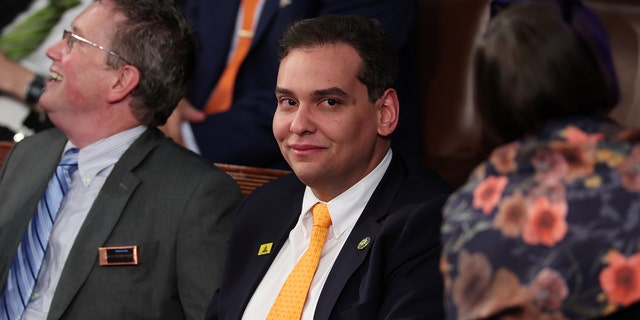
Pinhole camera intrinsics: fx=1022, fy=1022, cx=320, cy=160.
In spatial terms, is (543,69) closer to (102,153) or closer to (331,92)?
(331,92)

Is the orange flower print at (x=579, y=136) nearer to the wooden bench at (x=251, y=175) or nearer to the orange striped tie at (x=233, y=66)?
the wooden bench at (x=251, y=175)

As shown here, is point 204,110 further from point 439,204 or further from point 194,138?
point 439,204

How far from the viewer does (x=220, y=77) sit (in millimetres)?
3297

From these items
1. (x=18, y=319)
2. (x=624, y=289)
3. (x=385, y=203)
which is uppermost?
(x=624, y=289)

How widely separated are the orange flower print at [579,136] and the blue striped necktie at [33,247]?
5.19 ft

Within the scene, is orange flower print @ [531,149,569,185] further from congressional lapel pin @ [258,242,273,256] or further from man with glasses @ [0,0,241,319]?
man with glasses @ [0,0,241,319]

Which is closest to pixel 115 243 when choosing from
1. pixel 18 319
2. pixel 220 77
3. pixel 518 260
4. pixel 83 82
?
pixel 18 319

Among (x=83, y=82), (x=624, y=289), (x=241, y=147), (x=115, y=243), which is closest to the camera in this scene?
(x=624, y=289)

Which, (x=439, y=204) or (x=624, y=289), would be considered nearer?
(x=624, y=289)

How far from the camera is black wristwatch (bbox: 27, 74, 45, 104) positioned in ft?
11.3

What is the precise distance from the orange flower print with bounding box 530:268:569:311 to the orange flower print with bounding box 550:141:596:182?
134 millimetres

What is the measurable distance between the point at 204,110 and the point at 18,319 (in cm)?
104

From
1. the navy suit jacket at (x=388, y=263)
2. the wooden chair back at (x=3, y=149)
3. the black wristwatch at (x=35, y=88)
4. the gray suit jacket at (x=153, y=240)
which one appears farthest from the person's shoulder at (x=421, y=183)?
the black wristwatch at (x=35, y=88)

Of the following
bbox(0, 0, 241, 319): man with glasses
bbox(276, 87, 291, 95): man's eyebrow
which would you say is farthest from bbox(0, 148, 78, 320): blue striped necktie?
bbox(276, 87, 291, 95): man's eyebrow
